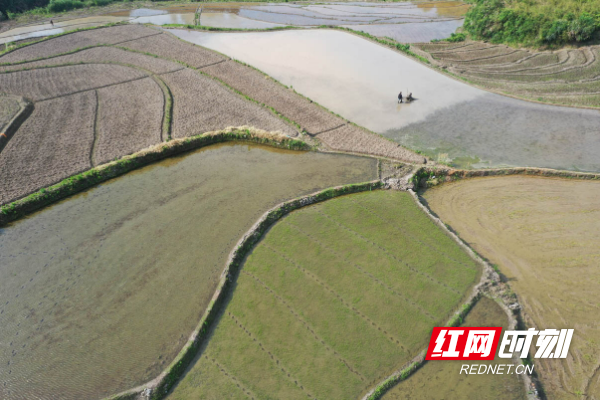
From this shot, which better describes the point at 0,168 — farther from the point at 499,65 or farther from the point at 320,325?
the point at 499,65

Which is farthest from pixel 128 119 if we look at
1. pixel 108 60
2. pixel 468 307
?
pixel 468 307

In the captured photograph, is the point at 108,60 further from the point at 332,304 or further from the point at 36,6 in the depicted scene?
the point at 36,6

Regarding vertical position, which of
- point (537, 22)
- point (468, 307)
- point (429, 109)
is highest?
point (537, 22)

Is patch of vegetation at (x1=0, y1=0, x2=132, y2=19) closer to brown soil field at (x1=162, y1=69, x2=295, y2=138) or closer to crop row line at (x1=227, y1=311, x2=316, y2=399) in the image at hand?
brown soil field at (x1=162, y1=69, x2=295, y2=138)

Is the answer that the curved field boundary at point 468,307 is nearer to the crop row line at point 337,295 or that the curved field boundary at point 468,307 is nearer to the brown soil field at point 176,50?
the crop row line at point 337,295

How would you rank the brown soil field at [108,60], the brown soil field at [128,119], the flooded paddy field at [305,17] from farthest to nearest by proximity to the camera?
the flooded paddy field at [305,17]
the brown soil field at [108,60]
the brown soil field at [128,119]

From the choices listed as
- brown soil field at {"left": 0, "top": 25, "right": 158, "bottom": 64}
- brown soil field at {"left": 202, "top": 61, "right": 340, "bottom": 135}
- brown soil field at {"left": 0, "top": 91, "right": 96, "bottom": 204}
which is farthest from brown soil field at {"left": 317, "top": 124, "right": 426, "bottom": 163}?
brown soil field at {"left": 0, "top": 25, "right": 158, "bottom": 64}

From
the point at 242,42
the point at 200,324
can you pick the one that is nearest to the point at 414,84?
the point at 242,42

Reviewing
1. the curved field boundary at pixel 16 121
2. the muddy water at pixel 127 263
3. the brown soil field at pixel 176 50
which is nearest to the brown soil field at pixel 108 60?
the brown soil field at pixel 176 50
